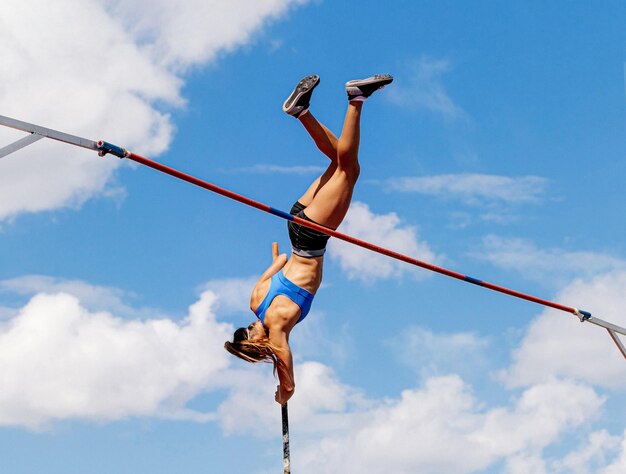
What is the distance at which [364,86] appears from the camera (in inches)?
394

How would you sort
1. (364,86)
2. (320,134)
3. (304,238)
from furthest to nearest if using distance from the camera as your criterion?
(304,238)
(320,134)
(364,86)

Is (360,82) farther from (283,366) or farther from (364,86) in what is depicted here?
(283,366)

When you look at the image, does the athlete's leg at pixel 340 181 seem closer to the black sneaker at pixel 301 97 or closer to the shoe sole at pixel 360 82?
the shoe sole at pixel 360 82

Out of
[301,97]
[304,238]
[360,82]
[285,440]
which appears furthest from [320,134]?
[285,440]

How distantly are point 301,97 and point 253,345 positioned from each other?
2.75 meters

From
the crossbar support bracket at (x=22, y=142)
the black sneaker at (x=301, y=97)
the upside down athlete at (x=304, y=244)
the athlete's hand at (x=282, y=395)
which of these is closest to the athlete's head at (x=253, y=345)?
the upside down athlete at (x=304, y=244)

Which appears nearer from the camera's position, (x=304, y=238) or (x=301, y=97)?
(x=301, y=97)

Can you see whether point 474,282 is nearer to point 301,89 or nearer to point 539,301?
point 539,301

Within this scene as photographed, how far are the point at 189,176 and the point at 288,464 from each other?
3.64 m

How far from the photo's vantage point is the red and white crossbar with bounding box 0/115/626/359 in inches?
313

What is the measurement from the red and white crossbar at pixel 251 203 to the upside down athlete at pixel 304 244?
1.38 ft

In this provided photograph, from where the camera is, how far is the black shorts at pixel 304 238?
34.2 feet

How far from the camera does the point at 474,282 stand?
1121 cm

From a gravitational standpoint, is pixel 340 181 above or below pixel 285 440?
above
